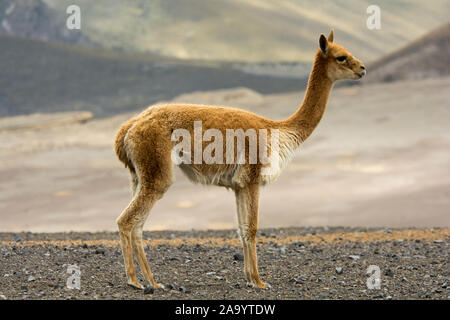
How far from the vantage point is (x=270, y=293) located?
9664mm

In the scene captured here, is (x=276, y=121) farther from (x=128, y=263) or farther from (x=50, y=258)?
(x=50, y=258)

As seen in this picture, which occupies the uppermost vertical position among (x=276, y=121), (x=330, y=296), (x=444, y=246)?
(x=276, y=121)

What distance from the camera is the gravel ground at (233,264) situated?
32.8ft

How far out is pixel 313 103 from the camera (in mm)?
10352

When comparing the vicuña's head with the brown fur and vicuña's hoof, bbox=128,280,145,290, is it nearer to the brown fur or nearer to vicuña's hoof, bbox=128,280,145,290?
the brown fur

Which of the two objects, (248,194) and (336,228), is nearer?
(248,194)

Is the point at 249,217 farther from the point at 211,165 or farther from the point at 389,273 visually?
the point at 389,273

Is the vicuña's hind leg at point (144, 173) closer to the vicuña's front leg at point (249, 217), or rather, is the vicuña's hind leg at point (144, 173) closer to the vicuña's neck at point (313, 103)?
the vicuña's front leg at point (249, 217)

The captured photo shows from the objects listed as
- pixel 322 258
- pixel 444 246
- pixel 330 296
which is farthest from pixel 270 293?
pixel 444 246

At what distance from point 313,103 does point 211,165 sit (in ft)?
6.93

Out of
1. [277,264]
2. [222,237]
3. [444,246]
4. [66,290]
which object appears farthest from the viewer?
[222,237]

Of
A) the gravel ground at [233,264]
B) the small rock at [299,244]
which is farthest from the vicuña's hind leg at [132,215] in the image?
the small rock at [299,244]

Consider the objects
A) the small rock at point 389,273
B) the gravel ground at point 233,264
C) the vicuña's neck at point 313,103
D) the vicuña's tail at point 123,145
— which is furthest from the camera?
the small rock at point 389,273

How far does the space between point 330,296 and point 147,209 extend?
10.5 feet
